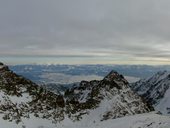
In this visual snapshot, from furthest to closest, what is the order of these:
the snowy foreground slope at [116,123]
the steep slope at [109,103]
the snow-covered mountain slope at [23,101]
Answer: the steep slope at [109,103] → the snow-covered mountain slope at [23,101] → the snowy foreground slope at [116,123]

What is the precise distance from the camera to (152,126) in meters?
74.8

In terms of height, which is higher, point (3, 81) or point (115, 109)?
point (3, 81)

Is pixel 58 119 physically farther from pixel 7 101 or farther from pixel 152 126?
pixel 152 126

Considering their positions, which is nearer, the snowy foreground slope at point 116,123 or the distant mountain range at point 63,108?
the snowy foreground slope at point 116,123

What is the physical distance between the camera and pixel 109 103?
12600 cm

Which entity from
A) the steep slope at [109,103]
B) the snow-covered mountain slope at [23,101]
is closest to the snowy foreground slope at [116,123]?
the snow-covered mountain slope at [23,101]

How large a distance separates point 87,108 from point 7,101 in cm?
2970

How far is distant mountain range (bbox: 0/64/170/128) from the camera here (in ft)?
313

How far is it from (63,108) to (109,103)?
19713mm

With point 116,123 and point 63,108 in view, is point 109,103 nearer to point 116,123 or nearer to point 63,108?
point 63,108

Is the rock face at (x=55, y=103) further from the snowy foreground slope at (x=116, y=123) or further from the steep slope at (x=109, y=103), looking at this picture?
the snowy foreground slope at (x=116, y=123)

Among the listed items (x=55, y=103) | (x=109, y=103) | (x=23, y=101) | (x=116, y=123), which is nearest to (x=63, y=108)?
(x=55, y=103)

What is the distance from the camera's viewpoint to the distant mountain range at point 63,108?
313 feet

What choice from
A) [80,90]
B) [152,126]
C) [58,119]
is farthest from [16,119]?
[80,90]
